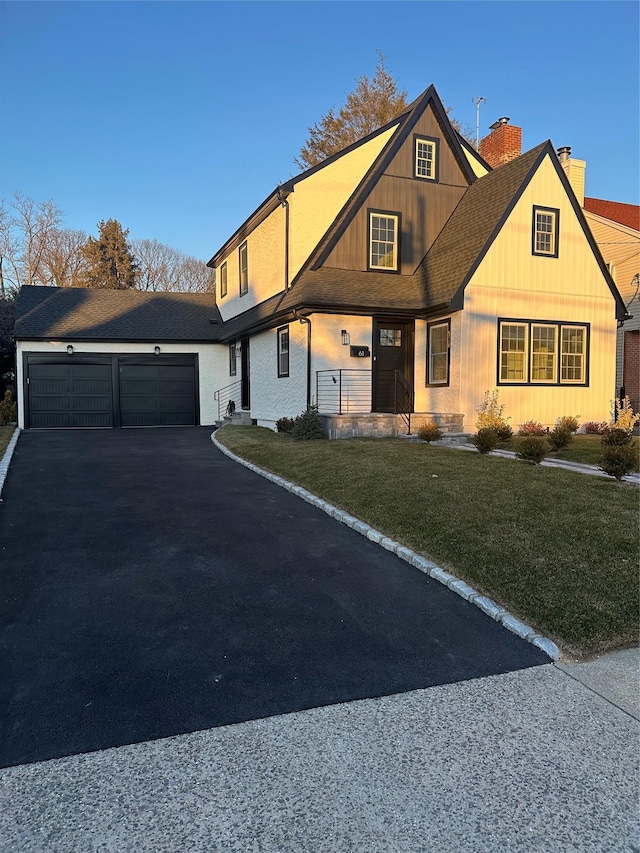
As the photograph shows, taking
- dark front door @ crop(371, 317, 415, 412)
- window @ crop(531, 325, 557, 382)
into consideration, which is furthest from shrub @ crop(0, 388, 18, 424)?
window @ crop(531, 325, 557, 382)

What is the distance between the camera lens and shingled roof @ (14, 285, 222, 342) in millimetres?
19297

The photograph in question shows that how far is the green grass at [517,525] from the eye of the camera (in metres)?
3.90

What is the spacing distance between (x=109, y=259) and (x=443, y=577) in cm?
4031

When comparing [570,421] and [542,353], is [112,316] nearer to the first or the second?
[542,353]

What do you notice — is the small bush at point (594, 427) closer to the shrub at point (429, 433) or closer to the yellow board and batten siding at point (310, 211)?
the shrub at point (429, 433)

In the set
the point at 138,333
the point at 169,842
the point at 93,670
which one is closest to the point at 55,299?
the point at 138,333

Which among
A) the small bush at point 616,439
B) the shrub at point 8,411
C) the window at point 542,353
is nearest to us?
the small bush at point 616,439

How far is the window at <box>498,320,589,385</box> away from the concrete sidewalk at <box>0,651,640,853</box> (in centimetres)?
1162

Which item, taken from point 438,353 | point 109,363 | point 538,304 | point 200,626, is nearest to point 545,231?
point 538,304

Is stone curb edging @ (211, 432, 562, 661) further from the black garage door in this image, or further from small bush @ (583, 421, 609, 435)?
the black garage door

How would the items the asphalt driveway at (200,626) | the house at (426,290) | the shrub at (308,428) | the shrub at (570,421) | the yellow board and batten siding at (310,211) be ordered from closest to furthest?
the asphalt driveway at (200,626)
the shrub at (570,421)
the shrub at (308,428)
the house at (426,290)
the yellow board and batten siding at (310,211)

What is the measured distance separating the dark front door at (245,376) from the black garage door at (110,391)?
7.32 feet

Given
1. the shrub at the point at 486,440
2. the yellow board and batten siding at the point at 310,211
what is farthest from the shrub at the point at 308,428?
the yellow board and batten siding at the point at 310,211

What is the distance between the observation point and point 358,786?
228 cm
